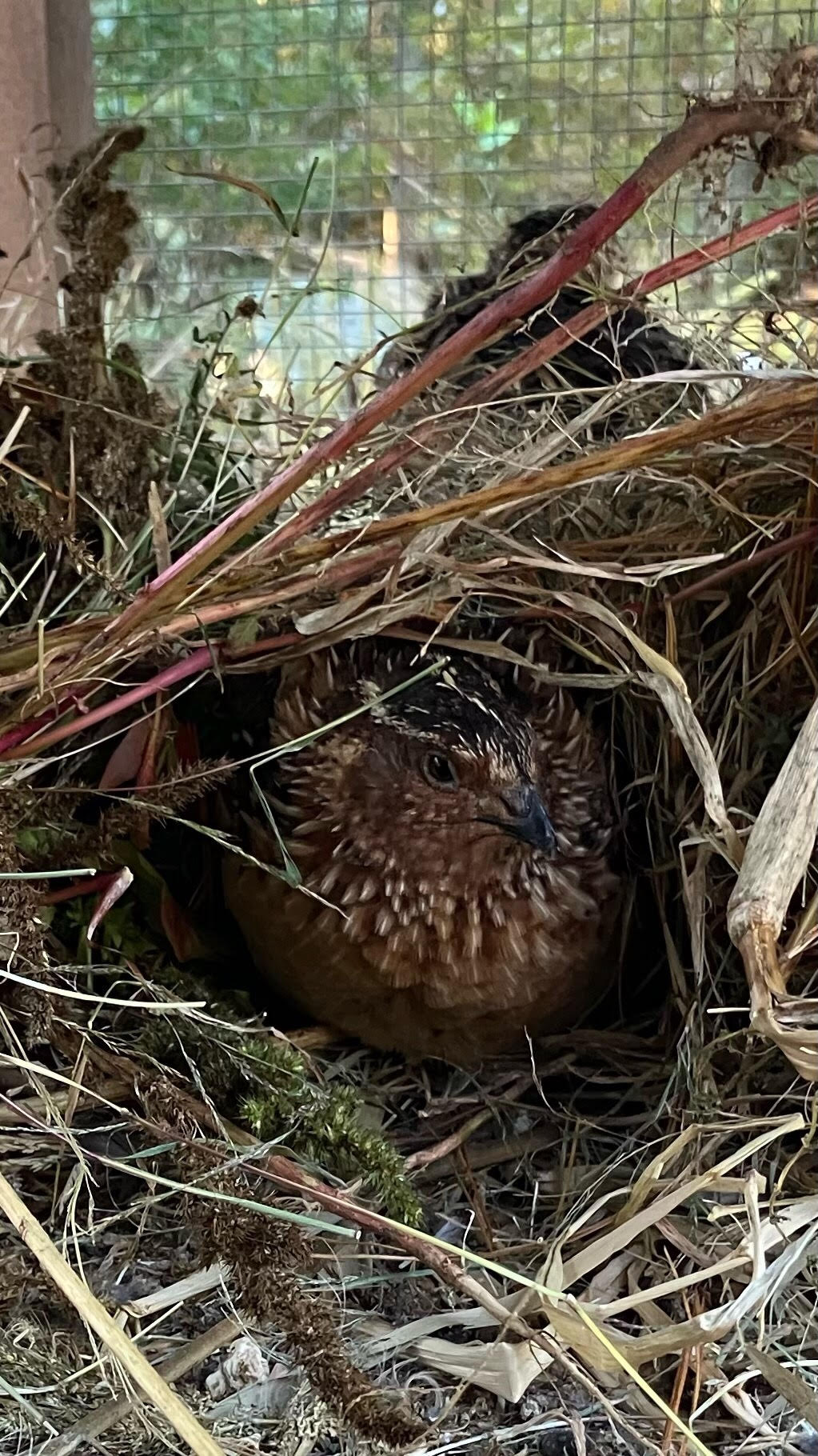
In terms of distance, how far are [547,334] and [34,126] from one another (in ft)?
2.97

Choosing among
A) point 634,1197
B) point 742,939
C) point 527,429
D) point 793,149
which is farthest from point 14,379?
point 634,1197

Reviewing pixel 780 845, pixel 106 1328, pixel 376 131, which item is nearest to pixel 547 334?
pixel 376 131

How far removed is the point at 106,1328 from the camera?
1078 millimetres

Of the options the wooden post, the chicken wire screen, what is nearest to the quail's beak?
the chicken wire screen

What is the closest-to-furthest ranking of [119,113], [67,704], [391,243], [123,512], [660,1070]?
1. [67,704]
2. [660,1070]
3. [123,512]
4. [119,113]
5. [391,243]

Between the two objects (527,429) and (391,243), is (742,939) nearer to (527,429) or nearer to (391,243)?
(527,429)

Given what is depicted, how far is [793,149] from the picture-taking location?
4.13ft

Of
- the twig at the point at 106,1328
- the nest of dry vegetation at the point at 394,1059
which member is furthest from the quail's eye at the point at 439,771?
the twig at the point at 106,1328

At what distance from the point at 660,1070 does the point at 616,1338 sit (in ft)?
1.63

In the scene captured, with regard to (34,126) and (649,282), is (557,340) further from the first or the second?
(34,126)

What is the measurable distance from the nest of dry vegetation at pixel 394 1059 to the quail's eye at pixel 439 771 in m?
0.17

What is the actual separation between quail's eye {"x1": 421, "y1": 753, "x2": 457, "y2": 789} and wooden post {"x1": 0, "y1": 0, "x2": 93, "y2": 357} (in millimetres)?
919

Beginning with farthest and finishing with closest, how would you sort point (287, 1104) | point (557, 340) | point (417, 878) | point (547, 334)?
point (547, 334)
point (417, 878)
point (557, 340)
point (287, 1104)

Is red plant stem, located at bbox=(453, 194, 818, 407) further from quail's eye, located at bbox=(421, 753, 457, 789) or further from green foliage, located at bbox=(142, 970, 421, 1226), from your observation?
green foliage, located at bbox=(142, 970, 421, 1226)
